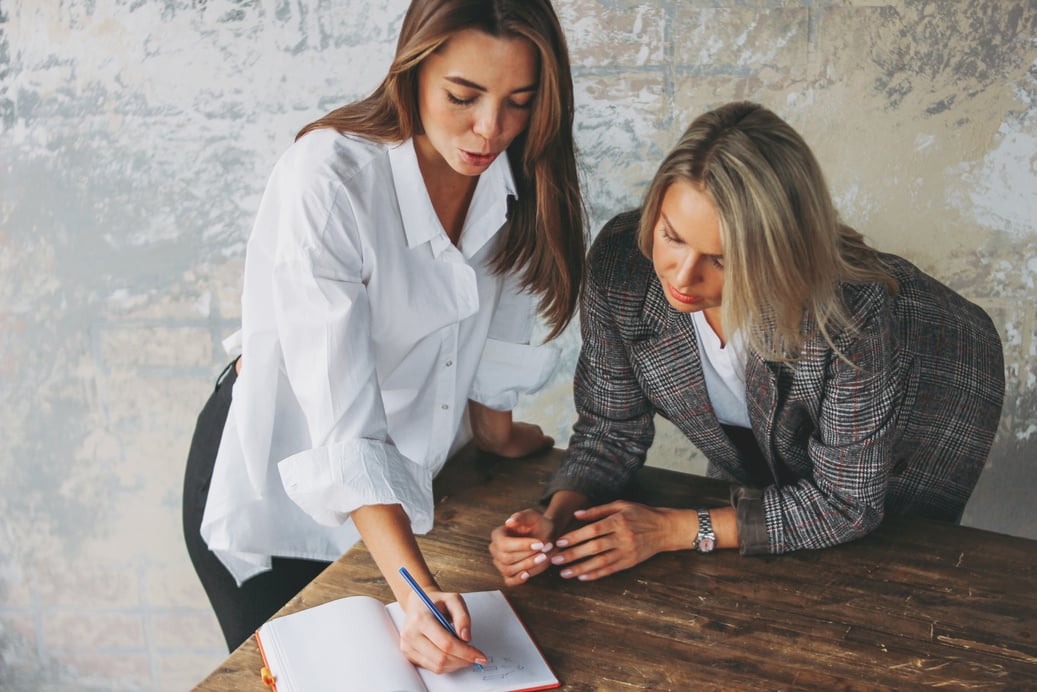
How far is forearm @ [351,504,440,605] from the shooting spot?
1367 mm

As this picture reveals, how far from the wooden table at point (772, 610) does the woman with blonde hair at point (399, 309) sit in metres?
0.14

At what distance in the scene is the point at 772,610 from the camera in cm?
143

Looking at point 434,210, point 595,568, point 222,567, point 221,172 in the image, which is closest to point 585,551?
point 595,568

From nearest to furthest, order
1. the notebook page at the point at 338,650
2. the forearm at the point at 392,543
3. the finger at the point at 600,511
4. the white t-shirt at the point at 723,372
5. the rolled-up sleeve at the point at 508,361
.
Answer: the notebook page at the point at 338,650 < the forearm at the point at 392,543 < the finger at the point at 600,511 < the white t-shirt at the point at 723,372 < the rolled-up sleeve at the point at 508,361

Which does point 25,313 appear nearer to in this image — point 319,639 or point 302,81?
point 302,81

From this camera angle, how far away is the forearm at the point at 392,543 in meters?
1.37

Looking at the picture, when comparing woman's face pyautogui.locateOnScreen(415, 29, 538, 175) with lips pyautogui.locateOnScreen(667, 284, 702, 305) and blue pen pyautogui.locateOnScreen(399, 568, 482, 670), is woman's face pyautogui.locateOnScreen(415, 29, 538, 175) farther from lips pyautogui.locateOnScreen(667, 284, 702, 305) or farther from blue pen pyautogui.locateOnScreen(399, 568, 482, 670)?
blue pen pyautogui.locateOnScreen(399, 568, 482, 670)

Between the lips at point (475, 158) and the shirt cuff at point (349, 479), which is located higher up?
the lips at point (475, 158)

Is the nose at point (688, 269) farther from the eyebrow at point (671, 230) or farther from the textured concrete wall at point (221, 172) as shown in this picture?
the textured concrete wall at point (221, 172)

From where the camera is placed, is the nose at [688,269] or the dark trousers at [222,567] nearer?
the nose at [688,269]

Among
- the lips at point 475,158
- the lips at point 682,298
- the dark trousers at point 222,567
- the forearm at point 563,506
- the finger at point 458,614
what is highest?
the lips at point 475,158

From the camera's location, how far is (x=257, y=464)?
1650 millimetres

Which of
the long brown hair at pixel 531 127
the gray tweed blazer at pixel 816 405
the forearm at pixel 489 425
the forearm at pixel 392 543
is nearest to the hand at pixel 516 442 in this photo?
the forearm at pixel 489 425

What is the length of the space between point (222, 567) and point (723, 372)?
97cm
